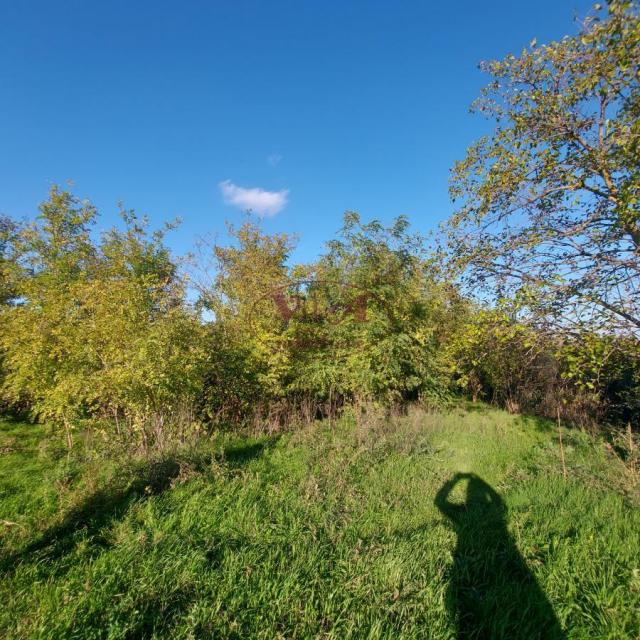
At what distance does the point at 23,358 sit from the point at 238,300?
468 cm

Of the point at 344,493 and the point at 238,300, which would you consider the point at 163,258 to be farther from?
the point at 344,493

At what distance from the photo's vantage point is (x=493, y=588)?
8.76 ft

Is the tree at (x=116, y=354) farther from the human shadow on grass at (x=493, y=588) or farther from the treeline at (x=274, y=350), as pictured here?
the human shadow on grass at (x=493, y=588)

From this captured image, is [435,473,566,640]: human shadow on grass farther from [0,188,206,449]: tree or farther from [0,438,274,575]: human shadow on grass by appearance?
[0,188,206,449]: tree

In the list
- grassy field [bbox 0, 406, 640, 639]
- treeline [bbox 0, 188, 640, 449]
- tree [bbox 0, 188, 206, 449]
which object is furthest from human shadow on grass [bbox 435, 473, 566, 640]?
tree [bbox 0, 188, 206, 449]

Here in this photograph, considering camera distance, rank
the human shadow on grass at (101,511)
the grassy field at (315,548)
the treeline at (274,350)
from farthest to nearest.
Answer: the treeline at (274,350) < the human shadow on grass at (101,511) < the grassy field at (315,548)

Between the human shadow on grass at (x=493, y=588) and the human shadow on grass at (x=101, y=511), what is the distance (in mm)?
3050

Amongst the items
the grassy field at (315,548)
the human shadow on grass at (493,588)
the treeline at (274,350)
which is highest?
the treeline at (274,350)

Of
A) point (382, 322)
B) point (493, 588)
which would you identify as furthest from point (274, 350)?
point (493, 588)

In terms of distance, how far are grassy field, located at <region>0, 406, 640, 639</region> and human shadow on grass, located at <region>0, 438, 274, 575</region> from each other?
18 millimetres

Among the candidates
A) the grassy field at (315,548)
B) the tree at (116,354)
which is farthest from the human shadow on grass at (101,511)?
the tree at (116,354)

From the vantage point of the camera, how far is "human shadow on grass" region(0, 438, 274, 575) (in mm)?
2738

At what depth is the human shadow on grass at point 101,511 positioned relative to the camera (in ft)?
8.98

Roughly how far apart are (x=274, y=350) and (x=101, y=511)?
4661 millimetres
